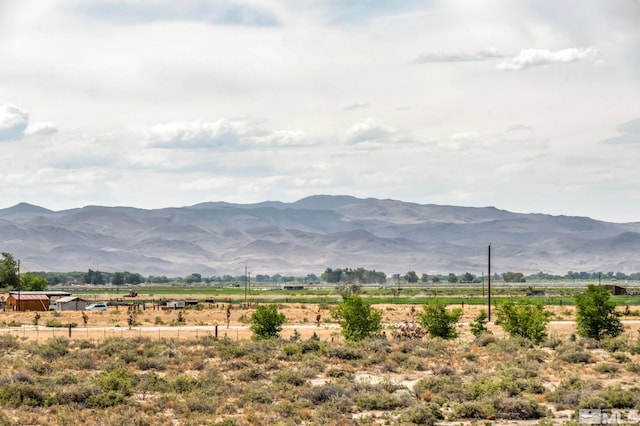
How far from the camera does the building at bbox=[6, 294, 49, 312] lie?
11006 cm

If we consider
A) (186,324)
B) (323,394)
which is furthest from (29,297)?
(323,394)

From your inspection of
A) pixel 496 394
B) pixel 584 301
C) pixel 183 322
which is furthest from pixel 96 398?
pixel 183 322

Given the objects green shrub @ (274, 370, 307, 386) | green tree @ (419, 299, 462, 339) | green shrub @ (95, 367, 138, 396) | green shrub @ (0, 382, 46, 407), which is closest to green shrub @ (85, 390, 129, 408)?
green shrub @ (95, 367, 138, 396)

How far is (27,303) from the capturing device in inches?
4365

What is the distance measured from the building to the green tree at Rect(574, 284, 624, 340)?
246 feet

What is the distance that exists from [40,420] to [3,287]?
137m

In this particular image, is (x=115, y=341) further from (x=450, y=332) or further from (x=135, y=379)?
(x=450, y=332)

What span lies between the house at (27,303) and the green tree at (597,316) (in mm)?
75032

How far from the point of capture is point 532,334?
56031mm

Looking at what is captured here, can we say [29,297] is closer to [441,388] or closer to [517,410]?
[441,388]

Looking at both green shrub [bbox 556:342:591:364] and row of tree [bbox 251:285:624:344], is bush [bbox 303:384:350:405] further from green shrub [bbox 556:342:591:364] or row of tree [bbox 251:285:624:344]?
row of tree [bbox 251:285:624:344]

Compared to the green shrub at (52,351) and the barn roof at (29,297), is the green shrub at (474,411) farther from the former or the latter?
the barn roof at (29,297)

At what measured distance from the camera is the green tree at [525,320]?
55875 millimetres

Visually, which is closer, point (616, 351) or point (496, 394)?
point (496, 394)
